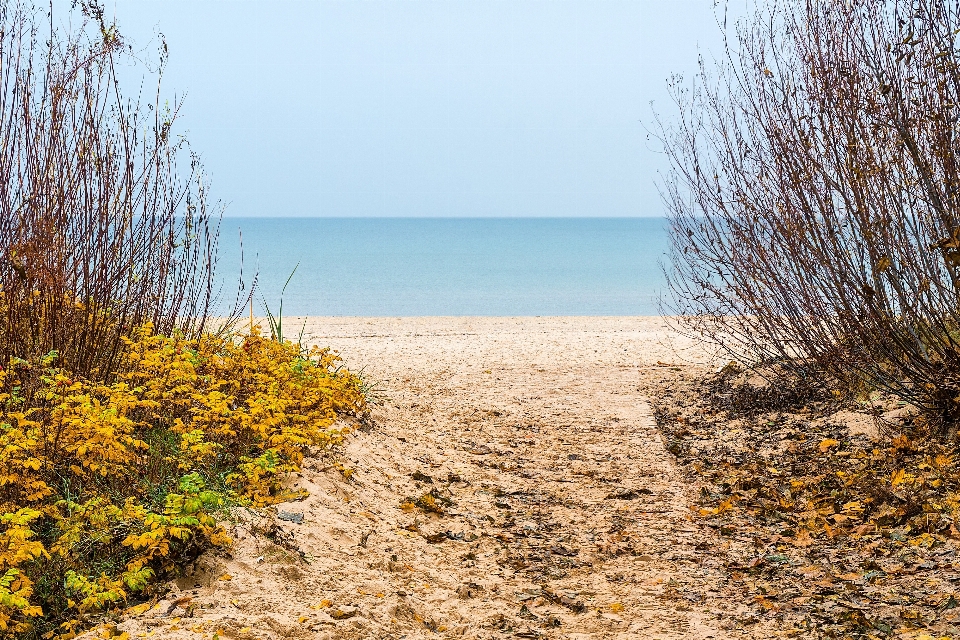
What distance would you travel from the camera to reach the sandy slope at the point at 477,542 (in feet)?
12.5

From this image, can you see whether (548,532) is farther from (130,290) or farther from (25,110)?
(25,110)

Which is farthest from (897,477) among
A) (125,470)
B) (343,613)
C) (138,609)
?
(125,470)

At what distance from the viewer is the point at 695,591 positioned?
14.1 ft

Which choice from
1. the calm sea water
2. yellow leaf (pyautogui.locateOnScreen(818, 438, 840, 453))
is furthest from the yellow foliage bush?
the calm sea water

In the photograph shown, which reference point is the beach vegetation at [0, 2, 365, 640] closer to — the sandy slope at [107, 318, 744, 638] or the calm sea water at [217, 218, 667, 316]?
the sandy slope at [107, 318, 744, 638]

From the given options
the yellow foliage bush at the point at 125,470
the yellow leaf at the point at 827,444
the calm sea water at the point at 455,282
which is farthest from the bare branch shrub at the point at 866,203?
the calm sea water at the point at 455,282

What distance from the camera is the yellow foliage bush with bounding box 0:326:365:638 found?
3.60 meters

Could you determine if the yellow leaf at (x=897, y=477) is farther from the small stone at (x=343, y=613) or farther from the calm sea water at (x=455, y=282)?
the calm sea water at (x=455, y=282)

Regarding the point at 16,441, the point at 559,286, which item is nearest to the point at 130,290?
the point at 16,441

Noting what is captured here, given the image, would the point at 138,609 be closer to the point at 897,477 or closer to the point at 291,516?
the point at 291,516

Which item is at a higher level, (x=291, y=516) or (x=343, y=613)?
(x=291, y=516)

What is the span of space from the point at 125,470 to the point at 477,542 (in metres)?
1.97

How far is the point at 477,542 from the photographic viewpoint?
4.94 m

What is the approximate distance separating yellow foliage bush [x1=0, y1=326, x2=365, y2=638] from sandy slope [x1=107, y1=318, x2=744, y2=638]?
215 mm
